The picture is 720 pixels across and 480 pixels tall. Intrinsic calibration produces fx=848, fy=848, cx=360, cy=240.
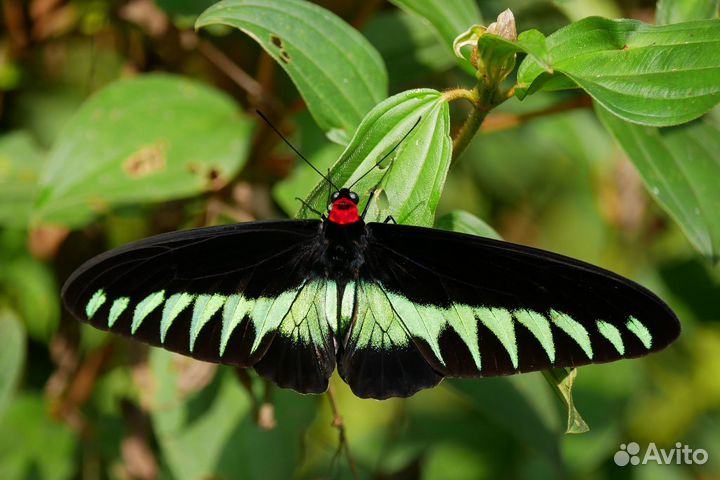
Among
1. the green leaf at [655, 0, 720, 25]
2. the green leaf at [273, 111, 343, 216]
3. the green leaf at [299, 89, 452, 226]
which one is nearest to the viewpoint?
the green leaf at [299, 89, 452, 226]

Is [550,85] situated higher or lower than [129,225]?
higher

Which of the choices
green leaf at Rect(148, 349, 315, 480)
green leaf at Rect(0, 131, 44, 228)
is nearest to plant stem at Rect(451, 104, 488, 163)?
green leaf at Rect(148, 349, 315, 480)

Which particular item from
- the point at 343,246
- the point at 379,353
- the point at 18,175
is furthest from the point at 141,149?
the point at 379,353

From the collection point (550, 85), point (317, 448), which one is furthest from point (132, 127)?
point (317, 448)

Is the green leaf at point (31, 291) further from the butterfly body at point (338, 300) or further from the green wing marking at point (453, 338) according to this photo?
the green wing marking at point (453, 338)

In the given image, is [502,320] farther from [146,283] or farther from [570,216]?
[570,216]

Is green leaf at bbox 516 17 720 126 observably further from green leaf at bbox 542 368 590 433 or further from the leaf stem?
green leaf at bbox 542 368 590 433

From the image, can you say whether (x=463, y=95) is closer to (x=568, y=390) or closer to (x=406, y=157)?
(x=406, y=157)

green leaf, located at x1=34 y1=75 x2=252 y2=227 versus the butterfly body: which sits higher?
green leaf, located at x1=34 y1=75 x2=252 y2=227
